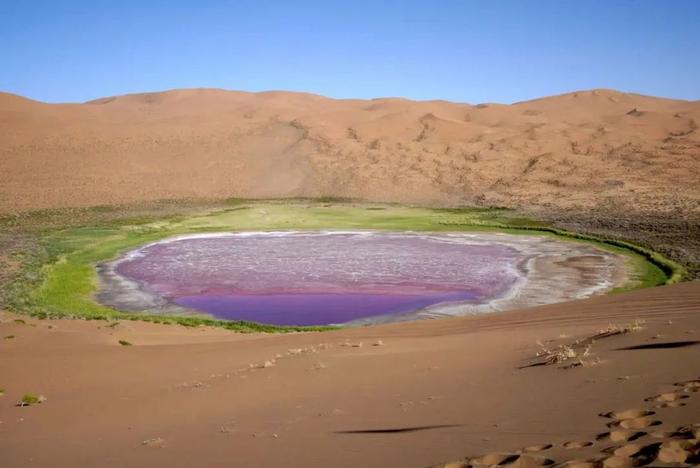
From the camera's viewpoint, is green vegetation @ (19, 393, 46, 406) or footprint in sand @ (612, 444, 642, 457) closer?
footprint in sand @ (612, 444, 642, 457)

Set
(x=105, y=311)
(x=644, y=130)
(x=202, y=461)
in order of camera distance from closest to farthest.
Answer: (x=202, y=461), (x=105, y=311), (x=644, y=130)

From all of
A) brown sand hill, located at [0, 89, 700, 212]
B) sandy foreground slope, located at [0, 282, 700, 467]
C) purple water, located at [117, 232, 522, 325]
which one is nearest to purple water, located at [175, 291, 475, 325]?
purple water, located at [117, 232, 522, 325]

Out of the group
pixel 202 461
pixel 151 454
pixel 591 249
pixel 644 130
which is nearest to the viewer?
pixel 202 461

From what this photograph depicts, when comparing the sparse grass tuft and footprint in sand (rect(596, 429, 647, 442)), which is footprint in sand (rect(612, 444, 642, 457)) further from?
the sparse grass tuft

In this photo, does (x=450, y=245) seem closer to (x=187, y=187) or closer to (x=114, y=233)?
(x=114, y=233)

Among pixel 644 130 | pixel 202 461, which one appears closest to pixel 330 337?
pixel 202 461

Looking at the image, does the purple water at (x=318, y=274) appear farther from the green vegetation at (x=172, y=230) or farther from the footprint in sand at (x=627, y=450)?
the footprint in sand at (x=627, y=450)
